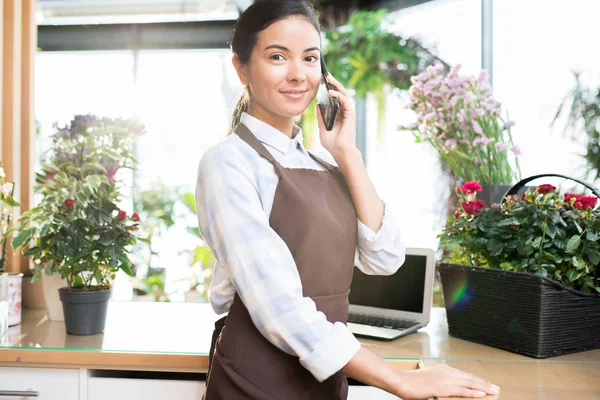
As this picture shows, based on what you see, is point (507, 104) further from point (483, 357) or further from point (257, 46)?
point (257, 46)

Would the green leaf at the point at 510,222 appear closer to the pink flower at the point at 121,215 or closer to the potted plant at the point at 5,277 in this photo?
the pink flower at the point at 121,215

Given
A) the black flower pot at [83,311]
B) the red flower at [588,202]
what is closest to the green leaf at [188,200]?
the black flower pot at [83,311]

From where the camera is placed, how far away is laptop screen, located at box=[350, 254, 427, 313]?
5.37 feet

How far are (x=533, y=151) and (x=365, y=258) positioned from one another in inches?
72.7

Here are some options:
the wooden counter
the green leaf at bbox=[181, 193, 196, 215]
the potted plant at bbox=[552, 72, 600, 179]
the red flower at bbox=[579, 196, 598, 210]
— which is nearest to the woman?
the wooden counter

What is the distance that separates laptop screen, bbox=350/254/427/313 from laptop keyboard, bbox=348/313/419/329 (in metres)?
0.04

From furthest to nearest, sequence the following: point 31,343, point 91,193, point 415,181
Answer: point 415,181
point 91,193
point 31,343

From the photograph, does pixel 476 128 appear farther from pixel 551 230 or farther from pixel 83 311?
pixel 83 311

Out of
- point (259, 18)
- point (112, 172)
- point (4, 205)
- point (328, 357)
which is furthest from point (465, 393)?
point (4, 205)

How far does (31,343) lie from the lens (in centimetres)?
144

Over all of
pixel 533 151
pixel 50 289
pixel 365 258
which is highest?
pixel 533 151

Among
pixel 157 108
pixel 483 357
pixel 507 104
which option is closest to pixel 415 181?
pixel 507 104

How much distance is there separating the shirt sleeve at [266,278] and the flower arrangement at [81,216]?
72 centimetres

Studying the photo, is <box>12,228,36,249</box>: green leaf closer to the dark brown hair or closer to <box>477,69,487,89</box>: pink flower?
the dark brown hair
